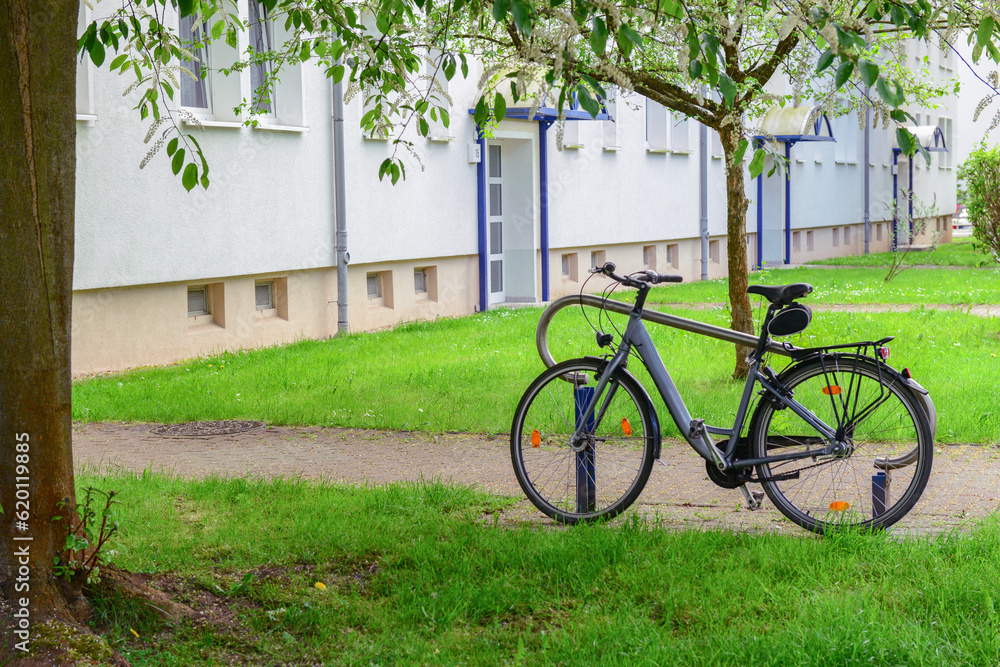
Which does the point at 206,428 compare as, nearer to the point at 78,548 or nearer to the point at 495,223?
the point at 78,548

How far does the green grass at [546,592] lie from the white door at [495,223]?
13.7 meters

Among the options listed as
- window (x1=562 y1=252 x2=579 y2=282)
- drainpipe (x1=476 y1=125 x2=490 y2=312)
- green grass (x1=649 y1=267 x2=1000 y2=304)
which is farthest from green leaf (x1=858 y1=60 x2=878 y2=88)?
window (x1=562 y1=252 x2=579 y2=282)

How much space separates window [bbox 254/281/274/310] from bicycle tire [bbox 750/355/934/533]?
10.0 m

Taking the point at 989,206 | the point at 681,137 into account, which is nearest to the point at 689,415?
the point at 989,206

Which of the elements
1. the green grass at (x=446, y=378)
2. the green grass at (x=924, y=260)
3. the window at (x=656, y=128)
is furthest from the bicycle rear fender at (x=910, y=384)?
the green grass at (x=924, y=260)

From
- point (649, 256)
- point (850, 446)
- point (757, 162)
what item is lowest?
point (850, 446)

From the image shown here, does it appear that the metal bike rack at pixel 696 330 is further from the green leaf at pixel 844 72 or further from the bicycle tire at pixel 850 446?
the green leaf at pixel 844 72

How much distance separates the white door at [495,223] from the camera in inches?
754

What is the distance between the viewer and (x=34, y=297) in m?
3.70

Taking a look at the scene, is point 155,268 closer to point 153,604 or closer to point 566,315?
point 566,315

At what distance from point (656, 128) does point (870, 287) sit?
5460 mm

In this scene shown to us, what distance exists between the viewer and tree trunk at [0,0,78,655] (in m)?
3.62

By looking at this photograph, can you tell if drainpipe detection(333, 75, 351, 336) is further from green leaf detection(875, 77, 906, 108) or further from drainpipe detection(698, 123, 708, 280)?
drainpipe detection(698, 123, 708, 280)

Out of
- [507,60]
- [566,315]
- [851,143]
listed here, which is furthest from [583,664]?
[851,143]
